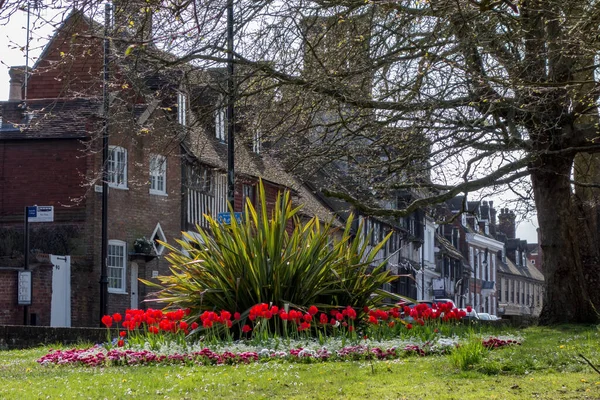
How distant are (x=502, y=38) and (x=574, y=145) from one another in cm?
500

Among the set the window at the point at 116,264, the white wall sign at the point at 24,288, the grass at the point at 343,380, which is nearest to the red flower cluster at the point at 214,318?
the grass at the point at 343,380

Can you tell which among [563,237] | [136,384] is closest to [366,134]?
[563,237]

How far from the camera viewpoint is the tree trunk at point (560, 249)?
18.8 metres

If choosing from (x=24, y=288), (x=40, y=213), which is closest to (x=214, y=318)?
(x=40, y=213)

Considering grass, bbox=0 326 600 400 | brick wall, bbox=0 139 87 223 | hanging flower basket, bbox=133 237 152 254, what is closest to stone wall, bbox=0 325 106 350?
grass, bbox=0 326 600 400

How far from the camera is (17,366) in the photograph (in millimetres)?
10984

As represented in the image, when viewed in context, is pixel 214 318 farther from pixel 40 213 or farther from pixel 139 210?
pixel 139 210

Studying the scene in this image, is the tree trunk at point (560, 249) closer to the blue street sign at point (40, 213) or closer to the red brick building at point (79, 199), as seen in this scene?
the red brick building at point (79, 199)

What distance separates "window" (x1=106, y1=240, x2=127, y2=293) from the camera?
3159 centimetres

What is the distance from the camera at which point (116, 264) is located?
31.9 meters

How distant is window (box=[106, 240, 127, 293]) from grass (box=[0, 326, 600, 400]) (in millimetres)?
21365

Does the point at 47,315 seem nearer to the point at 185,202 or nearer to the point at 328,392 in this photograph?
the point at 185,202

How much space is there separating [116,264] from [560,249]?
17145 mm

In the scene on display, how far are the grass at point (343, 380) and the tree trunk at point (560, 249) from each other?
871cm
